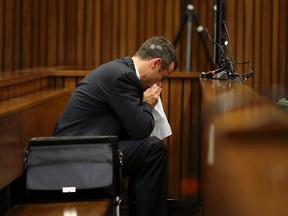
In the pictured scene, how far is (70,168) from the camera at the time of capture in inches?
112

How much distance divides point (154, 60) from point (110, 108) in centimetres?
38

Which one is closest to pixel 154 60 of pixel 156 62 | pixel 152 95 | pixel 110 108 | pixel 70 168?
pixel 156 62

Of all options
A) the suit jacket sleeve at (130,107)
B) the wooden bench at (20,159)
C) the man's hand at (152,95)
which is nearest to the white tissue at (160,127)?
the man's hand at (152,95)

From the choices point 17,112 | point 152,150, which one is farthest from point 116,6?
point 17,112

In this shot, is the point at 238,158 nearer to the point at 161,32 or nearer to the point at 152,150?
the point at 152,150

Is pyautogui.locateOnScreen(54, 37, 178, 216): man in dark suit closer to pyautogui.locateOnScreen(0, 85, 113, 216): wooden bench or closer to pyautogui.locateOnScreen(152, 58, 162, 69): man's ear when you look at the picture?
pyautogui.locateOnScreen(152, 58, 162, 69): man's ear

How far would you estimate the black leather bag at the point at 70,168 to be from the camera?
281 cm

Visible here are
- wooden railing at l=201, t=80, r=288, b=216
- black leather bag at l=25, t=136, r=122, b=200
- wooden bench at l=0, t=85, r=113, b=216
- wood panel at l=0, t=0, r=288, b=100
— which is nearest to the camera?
wooden railing at l=201, t=80, r=288, b=216

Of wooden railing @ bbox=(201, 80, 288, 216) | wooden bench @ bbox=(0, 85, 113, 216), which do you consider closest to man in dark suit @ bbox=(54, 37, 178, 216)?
wooden bench @ bbox=(0, 85, 113, 216)

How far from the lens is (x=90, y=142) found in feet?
9.39

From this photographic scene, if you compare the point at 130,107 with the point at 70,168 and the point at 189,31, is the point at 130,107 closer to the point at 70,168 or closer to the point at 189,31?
the point at 70,168

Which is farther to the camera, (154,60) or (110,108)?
(154,60)

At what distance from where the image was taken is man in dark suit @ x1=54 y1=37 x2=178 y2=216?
3225mm

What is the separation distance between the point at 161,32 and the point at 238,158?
4.94 meters
